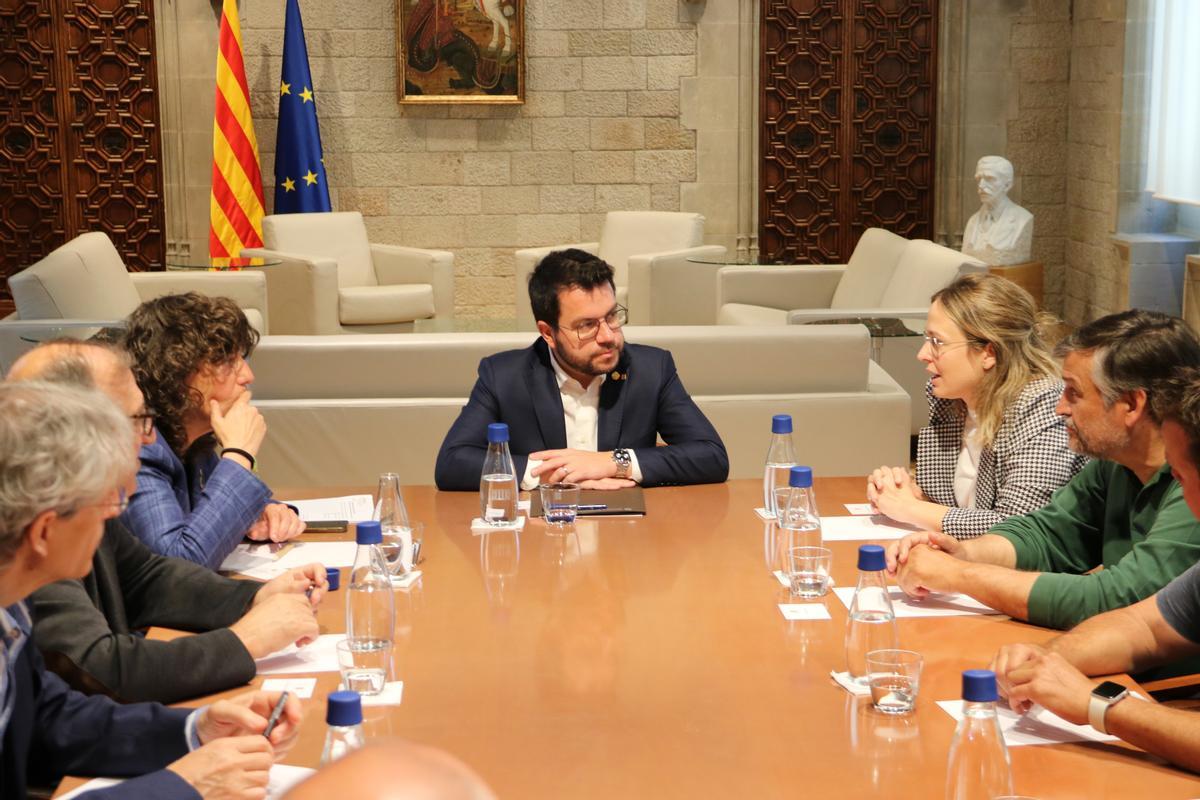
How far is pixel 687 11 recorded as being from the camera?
32.4ft

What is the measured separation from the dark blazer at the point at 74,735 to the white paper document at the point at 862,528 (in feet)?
5.05

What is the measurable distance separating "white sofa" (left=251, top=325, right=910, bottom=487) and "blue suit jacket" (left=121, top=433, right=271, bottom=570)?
2.13m

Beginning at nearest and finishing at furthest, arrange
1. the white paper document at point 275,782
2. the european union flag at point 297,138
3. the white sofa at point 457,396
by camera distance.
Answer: the white paper document at point 275,782 < the white sofa at point 457,396 < the european union flag at point 297,138

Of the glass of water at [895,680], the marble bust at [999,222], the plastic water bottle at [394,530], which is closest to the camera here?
the glass of water at [895,680]

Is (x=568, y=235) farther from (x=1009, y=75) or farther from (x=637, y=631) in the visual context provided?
(x=637, y=631)

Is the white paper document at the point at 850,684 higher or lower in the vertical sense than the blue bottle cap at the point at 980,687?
lower

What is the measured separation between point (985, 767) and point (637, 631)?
84 cm

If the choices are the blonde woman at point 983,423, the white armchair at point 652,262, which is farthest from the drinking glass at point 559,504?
the white armchair at point 652,262

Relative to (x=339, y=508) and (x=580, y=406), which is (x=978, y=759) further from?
(x=580, y=406)

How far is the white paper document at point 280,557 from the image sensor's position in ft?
9.69

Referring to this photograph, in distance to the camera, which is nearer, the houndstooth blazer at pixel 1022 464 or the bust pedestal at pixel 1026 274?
the houndstooth blazer at pixel 1022 464

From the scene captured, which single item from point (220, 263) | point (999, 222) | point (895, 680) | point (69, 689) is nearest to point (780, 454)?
point (895, 680)

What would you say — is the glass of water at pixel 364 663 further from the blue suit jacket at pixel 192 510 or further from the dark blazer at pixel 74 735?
the blue suit jacket at pixel 192 510

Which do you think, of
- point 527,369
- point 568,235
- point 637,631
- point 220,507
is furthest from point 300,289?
point 637,631
